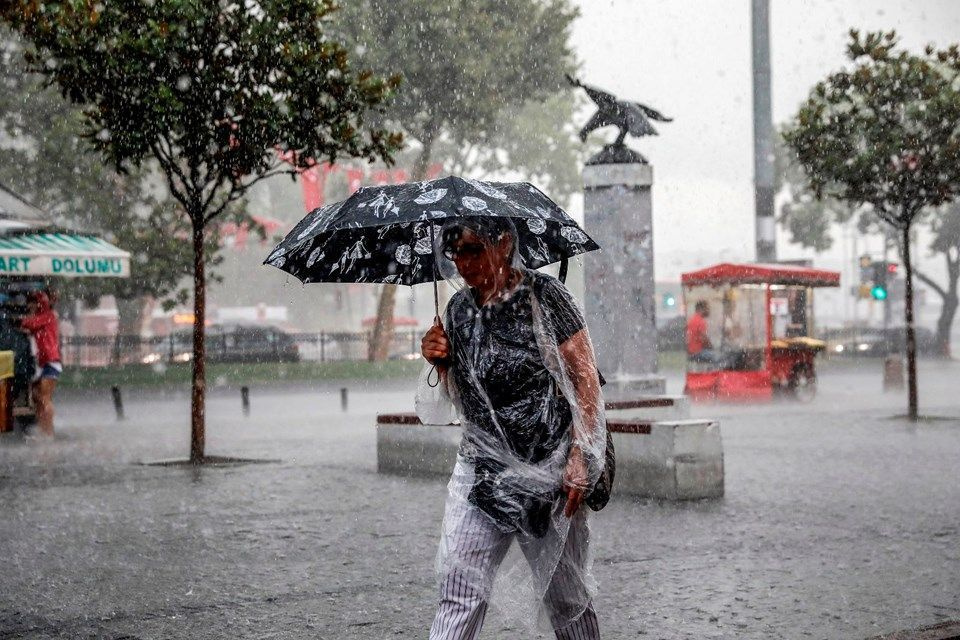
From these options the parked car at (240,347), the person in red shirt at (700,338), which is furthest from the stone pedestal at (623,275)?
the parked car at (240,347)

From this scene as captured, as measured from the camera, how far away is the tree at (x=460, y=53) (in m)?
32.2

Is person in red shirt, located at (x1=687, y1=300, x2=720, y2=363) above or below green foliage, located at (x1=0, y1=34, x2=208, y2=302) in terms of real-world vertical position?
below

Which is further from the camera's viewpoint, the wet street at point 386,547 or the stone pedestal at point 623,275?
the stone pedestal at point 623,275

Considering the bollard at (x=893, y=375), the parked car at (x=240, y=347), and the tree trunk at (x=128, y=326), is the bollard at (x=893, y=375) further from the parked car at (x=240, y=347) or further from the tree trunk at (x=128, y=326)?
the tree trunk at (x=128, y=326)

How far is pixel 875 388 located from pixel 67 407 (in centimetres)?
1627

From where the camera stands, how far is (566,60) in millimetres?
36312

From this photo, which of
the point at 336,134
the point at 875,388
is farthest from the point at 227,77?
the point at 875,388

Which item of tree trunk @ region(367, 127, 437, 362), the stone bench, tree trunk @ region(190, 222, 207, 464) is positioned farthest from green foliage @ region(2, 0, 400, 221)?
tree trunk @ region(367, 127, 437, 362)

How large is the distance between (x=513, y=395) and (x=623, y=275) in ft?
36.6

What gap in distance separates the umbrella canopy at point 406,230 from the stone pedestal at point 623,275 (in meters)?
10.1

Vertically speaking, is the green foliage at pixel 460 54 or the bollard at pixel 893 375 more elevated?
the green foliage at pixel 460 54

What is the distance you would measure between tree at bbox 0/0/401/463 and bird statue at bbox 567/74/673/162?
3.51m

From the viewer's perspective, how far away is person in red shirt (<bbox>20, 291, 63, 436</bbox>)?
16.7 meters

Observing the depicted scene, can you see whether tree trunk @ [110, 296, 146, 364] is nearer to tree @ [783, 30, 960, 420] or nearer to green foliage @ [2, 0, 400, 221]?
tree @ [783, 30, 960, 420]
